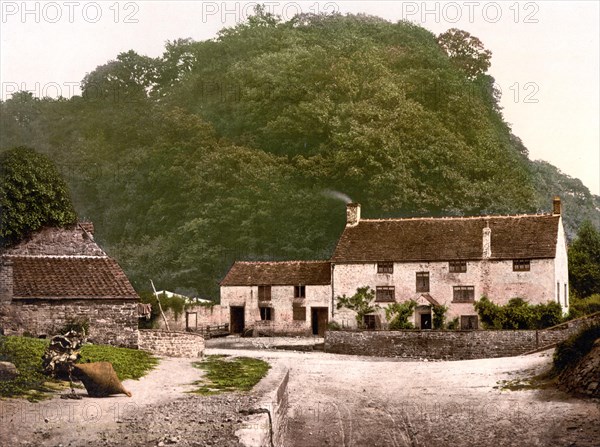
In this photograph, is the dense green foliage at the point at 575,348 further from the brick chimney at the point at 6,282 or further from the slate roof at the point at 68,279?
the brick chimney at the point at 6,282

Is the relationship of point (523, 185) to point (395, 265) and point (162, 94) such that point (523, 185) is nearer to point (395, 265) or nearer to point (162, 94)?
point (395, 265)

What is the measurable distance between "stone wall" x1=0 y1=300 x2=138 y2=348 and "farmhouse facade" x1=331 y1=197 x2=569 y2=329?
19.5 m

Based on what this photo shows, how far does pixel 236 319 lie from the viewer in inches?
2446

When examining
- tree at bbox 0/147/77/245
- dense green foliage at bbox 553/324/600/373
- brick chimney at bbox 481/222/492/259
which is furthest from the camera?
brick chimney at bbox 481/222/492/259

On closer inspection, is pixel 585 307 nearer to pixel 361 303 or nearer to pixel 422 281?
pixel 422 281

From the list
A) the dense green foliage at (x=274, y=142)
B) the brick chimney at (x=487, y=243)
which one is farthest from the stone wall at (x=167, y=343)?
the dense green foliage at (x=274, y=142)

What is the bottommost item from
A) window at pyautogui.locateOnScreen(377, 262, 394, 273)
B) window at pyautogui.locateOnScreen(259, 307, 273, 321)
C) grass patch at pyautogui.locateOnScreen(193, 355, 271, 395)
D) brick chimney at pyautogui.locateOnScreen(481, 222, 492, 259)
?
grass patch at pyautogui.locateOnScreen(193, 355, 271, 395)

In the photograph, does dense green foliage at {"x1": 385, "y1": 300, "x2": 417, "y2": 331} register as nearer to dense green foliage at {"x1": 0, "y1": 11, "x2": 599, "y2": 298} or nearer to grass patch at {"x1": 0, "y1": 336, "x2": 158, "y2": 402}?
grass patch at {"x1": 0, "y1": 336, "x2": 158, "y2": 402}

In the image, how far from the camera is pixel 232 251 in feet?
266

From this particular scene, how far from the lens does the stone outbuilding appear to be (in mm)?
59188

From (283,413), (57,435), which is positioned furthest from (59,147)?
(57,435)

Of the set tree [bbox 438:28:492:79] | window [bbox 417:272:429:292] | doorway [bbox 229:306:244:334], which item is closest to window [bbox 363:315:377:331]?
window [bbox 417:272:429:292]

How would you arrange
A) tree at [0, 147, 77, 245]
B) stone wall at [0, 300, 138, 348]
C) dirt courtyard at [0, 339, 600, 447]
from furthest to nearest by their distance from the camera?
tree at [0, 147, 77, 245] < stone wall at [0, 300, 138, 348] < dirt courtyard at [0, 339, 600, 447]

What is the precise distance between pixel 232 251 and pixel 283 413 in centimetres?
4956
